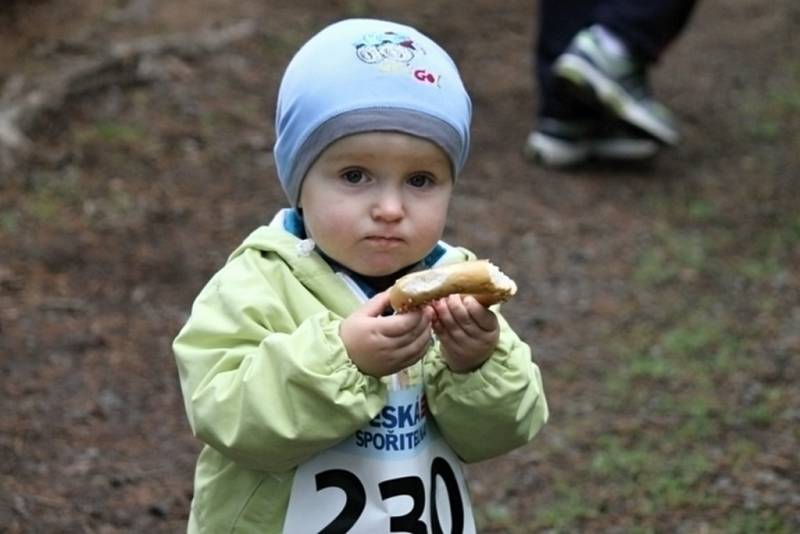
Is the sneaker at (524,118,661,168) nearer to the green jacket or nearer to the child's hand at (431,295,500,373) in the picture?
the green jacket

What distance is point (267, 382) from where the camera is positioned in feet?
6.77

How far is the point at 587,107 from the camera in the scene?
6.30 metres

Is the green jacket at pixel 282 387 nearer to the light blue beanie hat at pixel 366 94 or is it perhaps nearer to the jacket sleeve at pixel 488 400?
the jacket sleeve at pixel 488 400

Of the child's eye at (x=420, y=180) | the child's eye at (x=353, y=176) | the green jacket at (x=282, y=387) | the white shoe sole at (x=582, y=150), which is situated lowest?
the white shoe sole at (x=582, y=150)

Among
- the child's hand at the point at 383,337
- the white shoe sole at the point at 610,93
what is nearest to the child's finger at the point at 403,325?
the child's hand at the point at 383,337

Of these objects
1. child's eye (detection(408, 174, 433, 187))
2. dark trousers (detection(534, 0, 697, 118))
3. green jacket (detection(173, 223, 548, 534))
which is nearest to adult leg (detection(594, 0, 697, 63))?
dark trousers (detection(534, 0, 697, 118))

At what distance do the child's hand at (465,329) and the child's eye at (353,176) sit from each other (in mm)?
245

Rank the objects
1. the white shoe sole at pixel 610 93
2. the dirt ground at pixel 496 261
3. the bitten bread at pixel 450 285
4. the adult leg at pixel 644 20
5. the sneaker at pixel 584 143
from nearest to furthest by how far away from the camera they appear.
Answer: the bitten bread at pixel 450 285
the dirt ground at pixel 496 261
the white shoe sole at pixel 610 93
the adult leg at pixel 644 20
the sneaker at pixel 584 143

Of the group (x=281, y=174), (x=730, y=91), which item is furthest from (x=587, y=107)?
(x=281, y=174)

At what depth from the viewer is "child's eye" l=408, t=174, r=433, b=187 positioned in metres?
2.19

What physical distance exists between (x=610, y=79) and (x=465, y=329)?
4224 mm

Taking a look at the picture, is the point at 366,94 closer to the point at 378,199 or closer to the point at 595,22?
the point at 378,199

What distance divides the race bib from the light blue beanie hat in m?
0.43

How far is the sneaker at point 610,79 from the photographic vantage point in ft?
19.9
